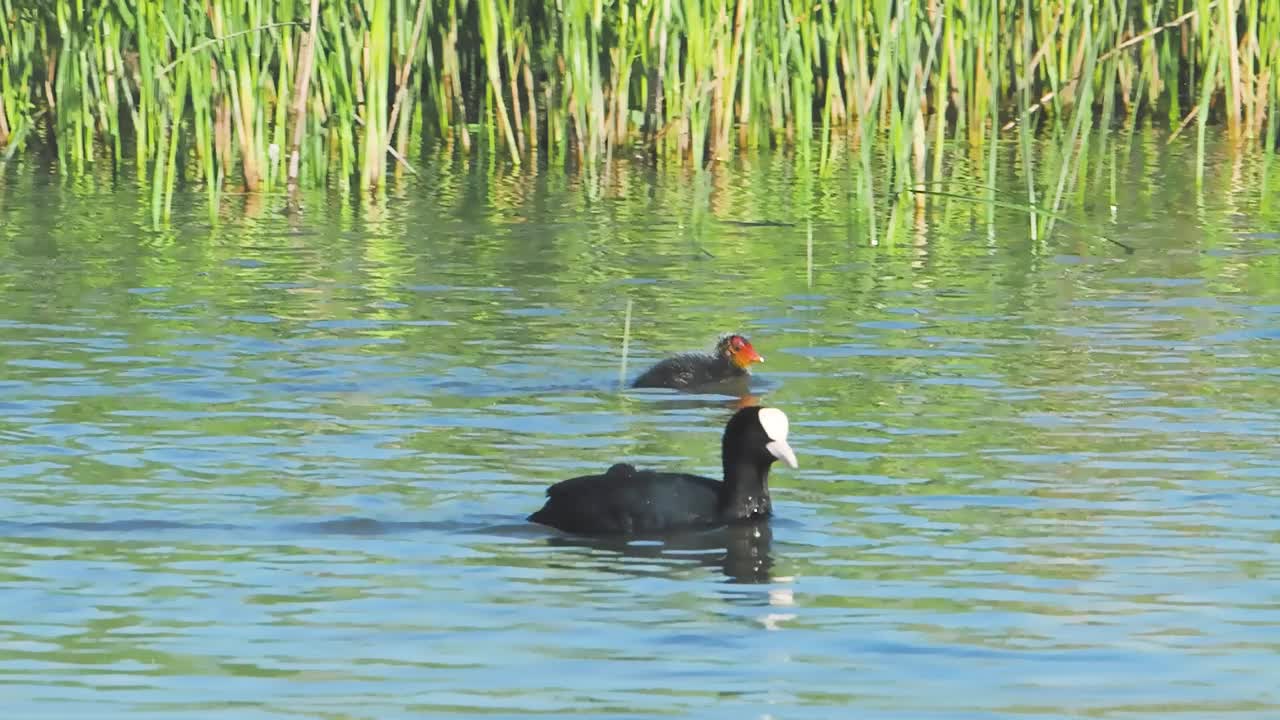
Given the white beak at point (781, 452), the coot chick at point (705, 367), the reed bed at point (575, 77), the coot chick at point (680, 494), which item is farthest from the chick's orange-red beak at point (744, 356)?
the white beak at point (781, 452)

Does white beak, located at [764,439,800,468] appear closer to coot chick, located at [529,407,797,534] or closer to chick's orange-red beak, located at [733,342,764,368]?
coot chick, located at [529,407,797,534]

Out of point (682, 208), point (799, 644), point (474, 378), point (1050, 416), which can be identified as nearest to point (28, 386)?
point (474, 378)

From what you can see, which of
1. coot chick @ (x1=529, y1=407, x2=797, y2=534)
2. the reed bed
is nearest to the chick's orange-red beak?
the reed bed

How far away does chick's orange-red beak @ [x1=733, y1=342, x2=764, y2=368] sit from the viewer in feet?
37.7

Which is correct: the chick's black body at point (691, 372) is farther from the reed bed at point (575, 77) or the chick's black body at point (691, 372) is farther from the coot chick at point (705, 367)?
the reed bed at point (575, 77)

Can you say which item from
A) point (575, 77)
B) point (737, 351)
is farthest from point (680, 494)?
point (575, 77)

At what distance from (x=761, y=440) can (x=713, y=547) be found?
47 centimetres

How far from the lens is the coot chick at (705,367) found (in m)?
11.3

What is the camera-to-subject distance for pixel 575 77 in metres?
17.5

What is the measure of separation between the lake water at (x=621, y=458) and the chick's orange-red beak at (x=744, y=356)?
6.5 inches

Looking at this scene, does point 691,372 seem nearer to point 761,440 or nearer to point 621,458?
point 621,458

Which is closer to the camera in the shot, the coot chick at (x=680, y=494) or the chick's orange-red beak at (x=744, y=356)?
the coot chick at (x=680, y=494)

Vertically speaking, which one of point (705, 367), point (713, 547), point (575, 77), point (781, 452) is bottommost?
point (713, 547)

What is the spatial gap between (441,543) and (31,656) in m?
1.78
